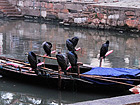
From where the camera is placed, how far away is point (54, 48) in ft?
38.9

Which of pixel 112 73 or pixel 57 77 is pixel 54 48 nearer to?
pixel 57 77

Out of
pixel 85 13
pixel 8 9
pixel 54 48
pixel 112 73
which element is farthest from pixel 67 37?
pixel 112 73

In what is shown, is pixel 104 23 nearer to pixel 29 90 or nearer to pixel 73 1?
pixel 73 1

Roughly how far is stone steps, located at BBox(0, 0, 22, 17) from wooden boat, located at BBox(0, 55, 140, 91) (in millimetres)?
11033

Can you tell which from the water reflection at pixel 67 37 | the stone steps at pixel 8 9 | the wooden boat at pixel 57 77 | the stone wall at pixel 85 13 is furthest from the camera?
the stone steps at pixel 8 9

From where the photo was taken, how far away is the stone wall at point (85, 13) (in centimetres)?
1537

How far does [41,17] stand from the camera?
18969 mm

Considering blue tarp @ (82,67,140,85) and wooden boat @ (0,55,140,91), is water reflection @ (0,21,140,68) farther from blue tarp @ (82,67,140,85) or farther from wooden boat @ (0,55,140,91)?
blue tarp @ (82,67,140,85)

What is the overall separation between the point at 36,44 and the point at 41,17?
6.88 meters

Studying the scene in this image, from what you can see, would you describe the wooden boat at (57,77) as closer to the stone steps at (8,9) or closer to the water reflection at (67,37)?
the water reflection at (67,37)

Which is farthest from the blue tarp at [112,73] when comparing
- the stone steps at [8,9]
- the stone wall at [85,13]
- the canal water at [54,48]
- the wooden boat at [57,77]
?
the stone steps at [8,9]

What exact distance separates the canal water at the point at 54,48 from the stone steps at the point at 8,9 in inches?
38.1

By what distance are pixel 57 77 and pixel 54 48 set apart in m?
4.53

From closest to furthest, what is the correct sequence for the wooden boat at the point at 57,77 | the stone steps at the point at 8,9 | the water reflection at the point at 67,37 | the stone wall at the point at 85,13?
the wooden boat at the point at 57,77
the water reflection at the point at 67,37
the stone wall at the point at 85,13
the stone steps at the point at 8,9
